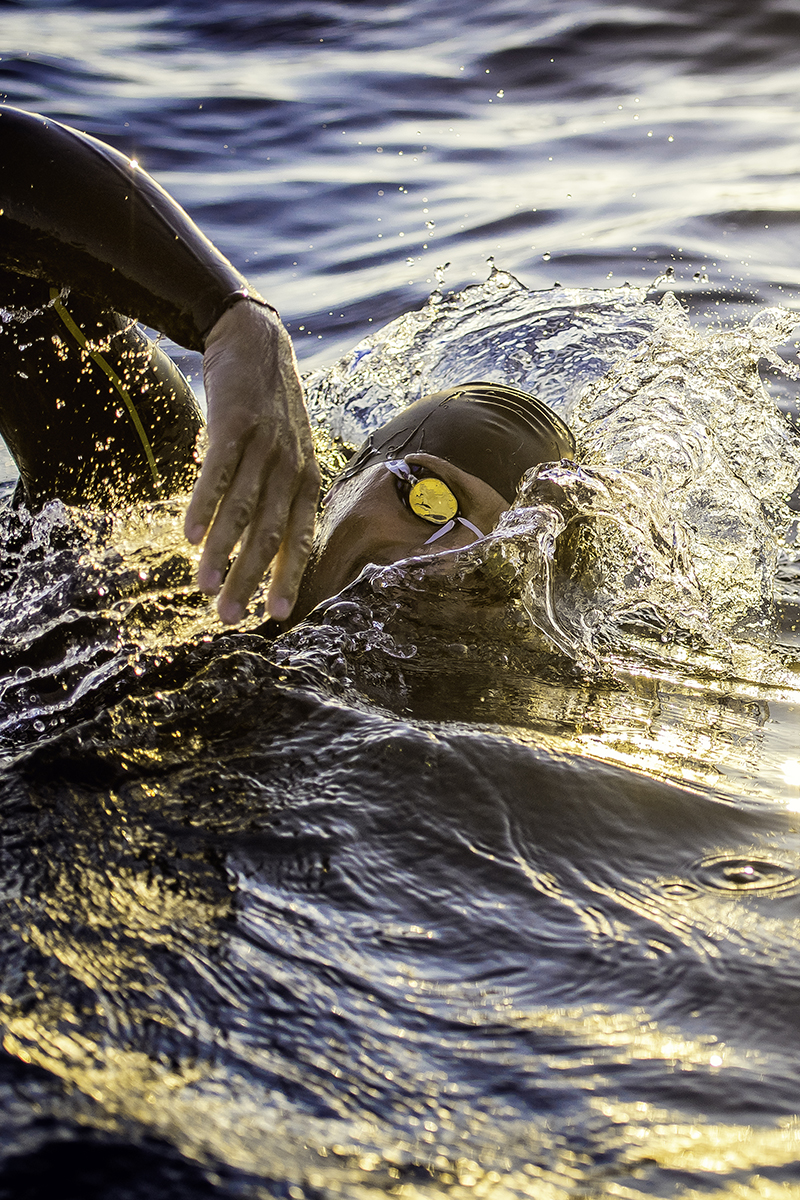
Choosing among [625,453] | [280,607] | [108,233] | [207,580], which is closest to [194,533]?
[207,580]

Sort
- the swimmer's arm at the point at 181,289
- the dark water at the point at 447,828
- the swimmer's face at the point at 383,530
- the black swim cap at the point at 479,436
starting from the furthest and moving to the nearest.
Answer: the black swim cap at the point at 479,436 < the swimmer's face at the point at 383,530 < the swimmer's arm at the point at 181,289 < the dark water at the point at 447,828

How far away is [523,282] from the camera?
20.9 ft

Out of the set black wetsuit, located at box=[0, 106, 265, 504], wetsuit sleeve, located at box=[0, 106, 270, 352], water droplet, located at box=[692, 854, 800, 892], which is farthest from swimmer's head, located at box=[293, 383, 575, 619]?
water droplet, located at box=[692, 854, 800, 892]

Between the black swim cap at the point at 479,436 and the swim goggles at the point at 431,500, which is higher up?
the black swim cap at the point at 479,436

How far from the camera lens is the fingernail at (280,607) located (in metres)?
2.02

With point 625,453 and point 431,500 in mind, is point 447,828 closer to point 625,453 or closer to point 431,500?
point 431,500

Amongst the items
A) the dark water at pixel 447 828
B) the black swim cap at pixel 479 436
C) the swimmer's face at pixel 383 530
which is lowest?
the dark water at pixel 447 828

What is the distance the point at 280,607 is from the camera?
204cm

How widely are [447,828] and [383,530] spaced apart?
1.44 meters

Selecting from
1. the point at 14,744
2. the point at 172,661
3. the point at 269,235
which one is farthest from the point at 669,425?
the point at 269,235

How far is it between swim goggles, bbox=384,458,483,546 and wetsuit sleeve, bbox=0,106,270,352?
902 millimetres

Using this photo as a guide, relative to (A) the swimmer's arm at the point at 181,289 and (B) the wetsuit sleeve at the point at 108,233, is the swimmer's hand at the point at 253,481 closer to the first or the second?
(A) the swimmer's arm at the point at 181,289

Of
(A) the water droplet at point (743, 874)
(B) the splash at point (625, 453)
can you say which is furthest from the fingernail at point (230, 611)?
(B) the splash at point (625, 453)

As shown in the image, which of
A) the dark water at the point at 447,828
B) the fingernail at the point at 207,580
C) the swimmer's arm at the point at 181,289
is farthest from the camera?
the swimmer's arm at the point at 181,289
